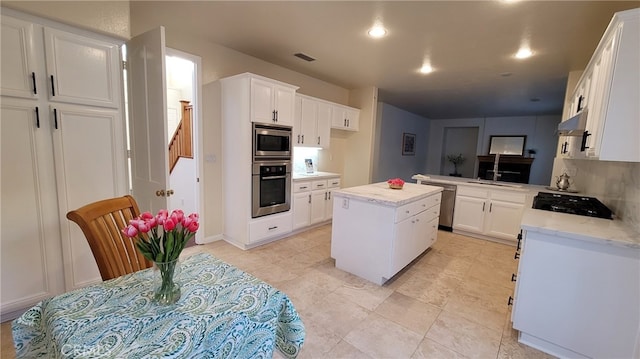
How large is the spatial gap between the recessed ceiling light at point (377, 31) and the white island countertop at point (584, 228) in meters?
2.18

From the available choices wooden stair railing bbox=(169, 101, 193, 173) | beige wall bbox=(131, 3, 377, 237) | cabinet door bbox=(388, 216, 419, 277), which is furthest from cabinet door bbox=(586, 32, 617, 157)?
wooden stair railing bbox=(169, 101, 193, 173)

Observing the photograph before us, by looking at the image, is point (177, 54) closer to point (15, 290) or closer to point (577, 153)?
point (15, 290)

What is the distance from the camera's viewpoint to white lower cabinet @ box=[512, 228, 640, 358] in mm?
1574

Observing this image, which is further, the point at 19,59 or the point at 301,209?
the point at 301,209

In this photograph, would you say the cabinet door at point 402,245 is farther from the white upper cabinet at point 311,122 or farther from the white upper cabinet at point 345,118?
the white upper cabinet at point 345,118

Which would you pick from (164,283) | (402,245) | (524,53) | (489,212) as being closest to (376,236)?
(402,245)

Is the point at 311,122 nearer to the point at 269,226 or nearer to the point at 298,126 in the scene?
the point at 298,126

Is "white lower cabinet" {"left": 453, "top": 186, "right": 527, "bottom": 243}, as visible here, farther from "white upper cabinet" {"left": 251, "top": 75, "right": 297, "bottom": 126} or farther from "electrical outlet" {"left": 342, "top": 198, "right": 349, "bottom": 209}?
"white upper cabinet" {"left": 251, "top": 75, "right": 297, "bottom": 126}

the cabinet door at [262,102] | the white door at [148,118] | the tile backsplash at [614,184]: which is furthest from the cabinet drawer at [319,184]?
the tile backsplash at [614,184]

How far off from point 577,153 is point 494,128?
653cm

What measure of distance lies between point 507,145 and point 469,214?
5.25 meters

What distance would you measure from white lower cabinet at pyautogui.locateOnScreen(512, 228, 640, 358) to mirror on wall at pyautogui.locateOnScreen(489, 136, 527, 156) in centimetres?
743

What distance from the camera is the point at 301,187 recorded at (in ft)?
13.2

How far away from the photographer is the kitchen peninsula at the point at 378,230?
Result: 2.56 metres
